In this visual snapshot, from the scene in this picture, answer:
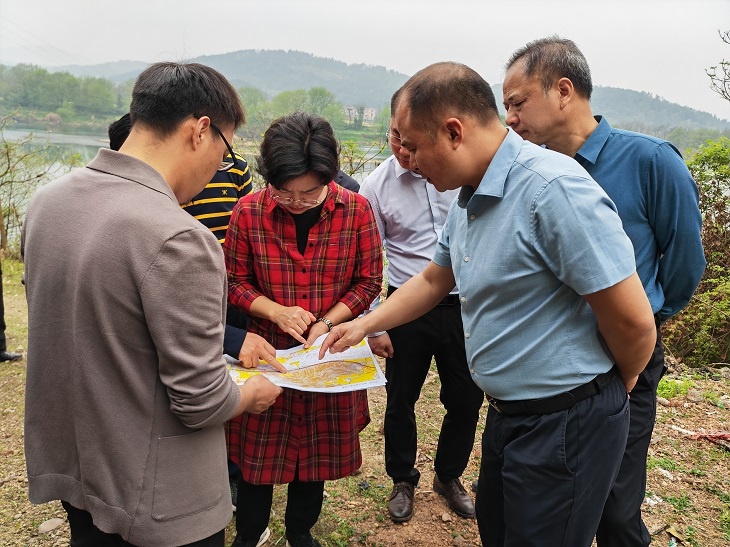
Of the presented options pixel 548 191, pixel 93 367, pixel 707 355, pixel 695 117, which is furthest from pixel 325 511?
pixel 695 117

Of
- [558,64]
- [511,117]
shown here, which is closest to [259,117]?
[511,117]

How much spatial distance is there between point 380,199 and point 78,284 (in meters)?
1.80

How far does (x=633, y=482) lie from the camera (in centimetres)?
202

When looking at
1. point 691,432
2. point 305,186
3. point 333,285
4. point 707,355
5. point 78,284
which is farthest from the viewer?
point 707,355

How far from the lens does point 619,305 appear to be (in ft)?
4.46

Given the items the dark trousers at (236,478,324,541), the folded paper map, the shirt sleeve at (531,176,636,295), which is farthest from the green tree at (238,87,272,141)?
the shirt sleeve at (531,176,636,295)

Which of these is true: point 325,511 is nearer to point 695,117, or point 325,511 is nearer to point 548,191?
point 548,191

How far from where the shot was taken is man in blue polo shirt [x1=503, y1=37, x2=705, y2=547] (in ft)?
6.40

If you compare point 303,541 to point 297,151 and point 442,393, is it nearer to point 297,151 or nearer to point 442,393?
point 442,393

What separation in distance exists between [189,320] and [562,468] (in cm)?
106

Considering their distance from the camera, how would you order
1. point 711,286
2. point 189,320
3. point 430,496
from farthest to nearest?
point 711,286
point 430,496
point 189,320

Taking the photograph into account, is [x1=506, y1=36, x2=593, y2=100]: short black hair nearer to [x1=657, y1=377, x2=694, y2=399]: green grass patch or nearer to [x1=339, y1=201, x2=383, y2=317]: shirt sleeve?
[x1=339, y1=201, x2=383, y2=317]: shirt sleeve

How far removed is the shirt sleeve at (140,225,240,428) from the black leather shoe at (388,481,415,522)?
5.92 ft

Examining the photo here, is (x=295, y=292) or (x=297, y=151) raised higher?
(x=297, y=151)
